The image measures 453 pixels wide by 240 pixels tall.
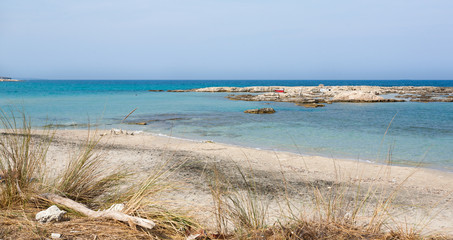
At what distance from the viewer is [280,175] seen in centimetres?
701

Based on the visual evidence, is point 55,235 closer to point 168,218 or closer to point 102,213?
point 102,213

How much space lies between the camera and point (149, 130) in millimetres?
14773

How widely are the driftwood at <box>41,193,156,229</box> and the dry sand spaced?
2.80ft

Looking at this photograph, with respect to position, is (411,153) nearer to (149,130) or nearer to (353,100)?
(149,130)

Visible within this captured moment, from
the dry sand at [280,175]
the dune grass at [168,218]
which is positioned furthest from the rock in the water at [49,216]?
the dry sand at [280,175]

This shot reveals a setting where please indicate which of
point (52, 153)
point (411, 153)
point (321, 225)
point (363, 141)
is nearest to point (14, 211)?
point (321, 225)

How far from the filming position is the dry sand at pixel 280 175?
192 inches

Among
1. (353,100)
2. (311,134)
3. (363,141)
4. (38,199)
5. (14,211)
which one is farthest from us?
(353,100)

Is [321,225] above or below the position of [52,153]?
above

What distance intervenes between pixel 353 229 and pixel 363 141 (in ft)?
33.1

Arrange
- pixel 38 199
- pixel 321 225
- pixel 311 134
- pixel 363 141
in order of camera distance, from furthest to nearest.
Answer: pixel 311 134
pixel 363 141
pixel 38 199
pixel 321 225

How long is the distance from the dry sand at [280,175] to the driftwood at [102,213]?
2.80ft

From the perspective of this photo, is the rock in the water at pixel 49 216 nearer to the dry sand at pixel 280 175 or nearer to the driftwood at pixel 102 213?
the driftwood at pixel 102 213

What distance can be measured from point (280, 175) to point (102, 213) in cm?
459
